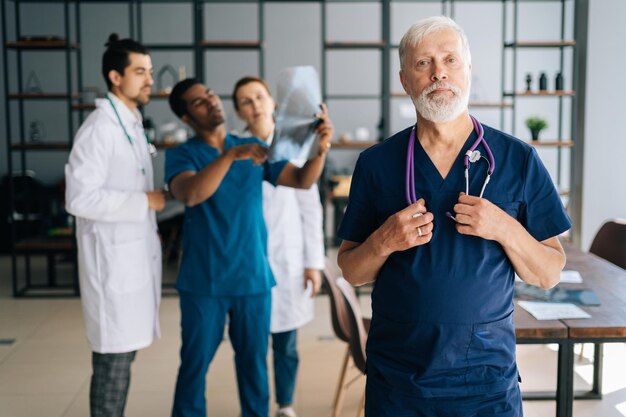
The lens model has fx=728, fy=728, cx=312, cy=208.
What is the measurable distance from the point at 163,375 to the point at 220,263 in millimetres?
1616

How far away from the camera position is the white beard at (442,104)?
1.64m

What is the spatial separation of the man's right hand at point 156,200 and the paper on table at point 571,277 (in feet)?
5.65

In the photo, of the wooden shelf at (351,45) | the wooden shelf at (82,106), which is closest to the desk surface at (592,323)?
the wooden shelf at (351,45)

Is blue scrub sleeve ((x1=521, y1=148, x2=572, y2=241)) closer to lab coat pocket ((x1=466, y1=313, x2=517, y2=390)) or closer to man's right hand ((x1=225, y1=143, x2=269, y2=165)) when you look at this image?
lab coat pocket ((x1=466, y1=313, x2=517, y2=390))

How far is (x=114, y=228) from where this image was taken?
9.30ft

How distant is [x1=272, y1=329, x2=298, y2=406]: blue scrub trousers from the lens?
10.8 ft

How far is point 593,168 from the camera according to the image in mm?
6035

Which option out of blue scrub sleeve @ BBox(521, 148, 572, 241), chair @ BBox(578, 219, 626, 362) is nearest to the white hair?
blue scrub sleeve @ BBox(521, 148, 572, 241)

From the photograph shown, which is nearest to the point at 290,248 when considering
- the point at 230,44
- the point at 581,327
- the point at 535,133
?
the point at 581,327

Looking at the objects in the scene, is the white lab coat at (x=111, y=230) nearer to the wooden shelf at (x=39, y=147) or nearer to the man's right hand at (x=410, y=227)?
the man's right hand at (x=410, y=227)

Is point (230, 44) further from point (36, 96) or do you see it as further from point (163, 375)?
point (163, 375)

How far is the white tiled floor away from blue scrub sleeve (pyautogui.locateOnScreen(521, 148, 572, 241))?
210 centimetres

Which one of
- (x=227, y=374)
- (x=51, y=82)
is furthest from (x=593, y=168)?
(x=51, y=82)

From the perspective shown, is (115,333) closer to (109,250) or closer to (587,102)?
(109,250)
